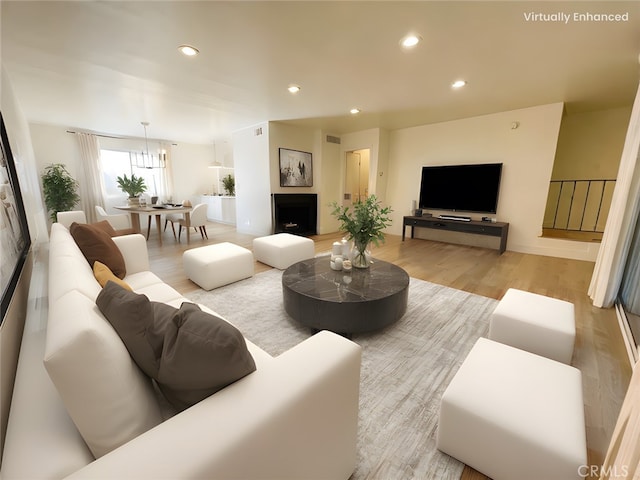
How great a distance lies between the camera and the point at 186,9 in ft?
6.36

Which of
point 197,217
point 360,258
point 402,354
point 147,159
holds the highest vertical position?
point 147,159

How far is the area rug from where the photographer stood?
1.20m

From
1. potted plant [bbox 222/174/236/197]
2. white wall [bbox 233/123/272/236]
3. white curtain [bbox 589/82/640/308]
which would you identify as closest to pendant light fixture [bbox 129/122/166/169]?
potted plant [bbox 222/174/236/197]

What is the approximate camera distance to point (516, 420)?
103 centimetres

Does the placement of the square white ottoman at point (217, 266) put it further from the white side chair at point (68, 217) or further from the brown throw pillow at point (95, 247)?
the white side chair at point (68, 217)

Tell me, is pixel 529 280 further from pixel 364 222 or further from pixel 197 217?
pixel 197 217

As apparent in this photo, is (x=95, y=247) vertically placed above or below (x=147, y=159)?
below

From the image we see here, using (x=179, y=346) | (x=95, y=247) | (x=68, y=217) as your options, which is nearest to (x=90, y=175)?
(x=68, y=217)

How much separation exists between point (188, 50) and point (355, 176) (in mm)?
5197

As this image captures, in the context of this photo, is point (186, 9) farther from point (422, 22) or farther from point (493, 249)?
point (493, 249)

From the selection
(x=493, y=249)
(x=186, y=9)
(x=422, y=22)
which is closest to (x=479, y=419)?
(x=422, y=22)

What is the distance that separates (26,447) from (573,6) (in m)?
3.54

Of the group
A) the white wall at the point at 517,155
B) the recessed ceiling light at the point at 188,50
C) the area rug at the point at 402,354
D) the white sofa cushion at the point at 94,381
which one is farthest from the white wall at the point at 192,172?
the white sofa cushion at the point at 94,381

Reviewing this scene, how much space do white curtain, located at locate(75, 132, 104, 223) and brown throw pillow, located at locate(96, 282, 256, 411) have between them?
7380 millimetres
